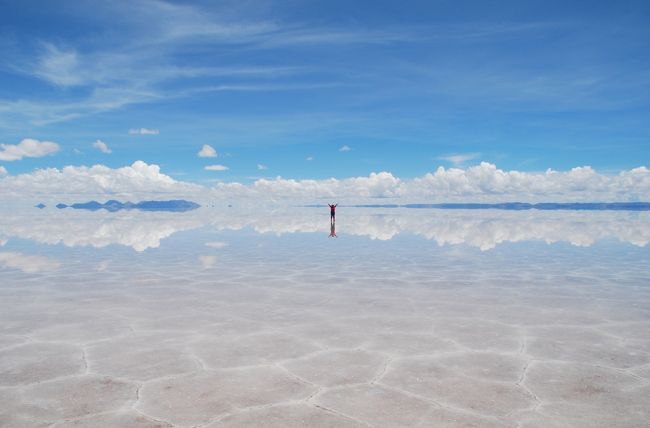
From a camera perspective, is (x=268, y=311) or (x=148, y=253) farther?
(x=148, y=253)

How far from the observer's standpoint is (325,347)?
18.8 ft

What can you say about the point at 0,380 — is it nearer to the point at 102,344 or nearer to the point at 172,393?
the point at 102,344

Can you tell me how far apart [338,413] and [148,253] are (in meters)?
13.4

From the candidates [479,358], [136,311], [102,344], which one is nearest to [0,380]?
[102,344]

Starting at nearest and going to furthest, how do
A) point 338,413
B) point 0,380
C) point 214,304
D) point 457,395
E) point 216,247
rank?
point 338,413 < point 457,395 < point 0,380 < point 214,304 < point 216,247

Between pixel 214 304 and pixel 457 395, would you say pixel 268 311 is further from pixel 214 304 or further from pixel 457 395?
pixel 457 395

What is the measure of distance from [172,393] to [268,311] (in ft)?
10.7

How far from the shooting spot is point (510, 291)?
A: 364 inches

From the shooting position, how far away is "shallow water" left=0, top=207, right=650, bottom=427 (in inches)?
161

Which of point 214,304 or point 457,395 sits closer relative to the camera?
point 457,395

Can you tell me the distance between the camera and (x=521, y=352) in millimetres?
5555

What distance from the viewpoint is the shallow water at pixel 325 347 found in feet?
13.4

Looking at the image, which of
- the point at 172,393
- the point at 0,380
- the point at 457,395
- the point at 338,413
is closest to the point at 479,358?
the point at 457,395

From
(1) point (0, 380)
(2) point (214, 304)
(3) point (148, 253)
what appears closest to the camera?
(1) point (0, 380)
